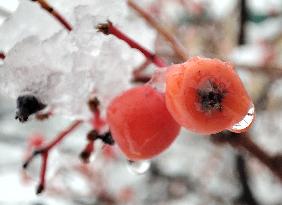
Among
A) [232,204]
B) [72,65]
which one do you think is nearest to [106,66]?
[72,65]

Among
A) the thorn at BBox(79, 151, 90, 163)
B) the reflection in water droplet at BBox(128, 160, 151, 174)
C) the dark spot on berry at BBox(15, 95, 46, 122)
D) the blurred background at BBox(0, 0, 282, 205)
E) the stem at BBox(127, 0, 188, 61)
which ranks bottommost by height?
the blurred background at BBox(0, 0, 282, 205)

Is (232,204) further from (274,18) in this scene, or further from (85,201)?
(274,18)

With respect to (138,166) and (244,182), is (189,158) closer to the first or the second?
(244,182)

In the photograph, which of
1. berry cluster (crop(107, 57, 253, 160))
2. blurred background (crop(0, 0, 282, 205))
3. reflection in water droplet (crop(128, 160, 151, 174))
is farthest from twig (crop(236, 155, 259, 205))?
berry cluster (crop(107, 57, 253, 160))

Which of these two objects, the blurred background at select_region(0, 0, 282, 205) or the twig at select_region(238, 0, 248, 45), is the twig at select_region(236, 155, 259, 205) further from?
the twig at select_region(238, 0, 248, 45)

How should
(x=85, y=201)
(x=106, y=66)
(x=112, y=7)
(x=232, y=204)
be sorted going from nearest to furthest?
(x=112, y=7) < (x=106, y=66) < (x=232, y=204) < (x=85, y=201)

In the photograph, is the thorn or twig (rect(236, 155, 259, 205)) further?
twig (rect(236, 155, 259, 205))

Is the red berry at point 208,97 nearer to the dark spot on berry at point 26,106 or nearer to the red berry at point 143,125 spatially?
the red berry at point 143,125
